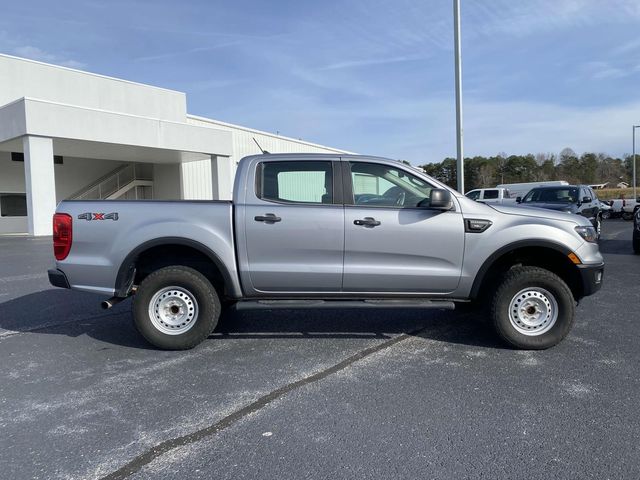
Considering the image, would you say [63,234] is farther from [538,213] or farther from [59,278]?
[538,213]

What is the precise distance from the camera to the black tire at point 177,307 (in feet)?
16.0

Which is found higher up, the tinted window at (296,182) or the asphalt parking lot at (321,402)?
the tinted window at (296,182)

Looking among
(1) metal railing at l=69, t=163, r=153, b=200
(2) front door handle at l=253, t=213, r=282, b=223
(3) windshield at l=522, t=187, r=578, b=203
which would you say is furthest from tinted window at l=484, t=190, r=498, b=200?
(2) front door handle at l=253, t=213, r=282, b=223

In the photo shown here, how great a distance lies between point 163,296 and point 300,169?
192 centimetres

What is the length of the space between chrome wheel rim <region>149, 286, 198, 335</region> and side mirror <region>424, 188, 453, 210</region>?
254cm

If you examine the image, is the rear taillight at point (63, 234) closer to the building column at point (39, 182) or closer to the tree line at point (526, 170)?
the building column at point (39, 182)

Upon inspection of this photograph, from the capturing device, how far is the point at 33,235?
67.7 feet

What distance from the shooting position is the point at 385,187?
16.5 ft

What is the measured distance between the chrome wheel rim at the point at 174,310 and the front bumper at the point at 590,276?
3867mm

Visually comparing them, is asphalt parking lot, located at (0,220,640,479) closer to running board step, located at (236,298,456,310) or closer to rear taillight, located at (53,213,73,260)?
running board step, located at (236,298,456,310)

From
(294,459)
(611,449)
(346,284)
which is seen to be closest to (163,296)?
(346,284)

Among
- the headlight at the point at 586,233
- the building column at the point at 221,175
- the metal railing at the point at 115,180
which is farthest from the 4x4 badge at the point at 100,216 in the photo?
the metal railing at the point at 115,180

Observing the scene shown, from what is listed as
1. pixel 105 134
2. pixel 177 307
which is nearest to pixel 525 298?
pixel 177 307

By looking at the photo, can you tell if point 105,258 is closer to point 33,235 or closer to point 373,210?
point 373,210
